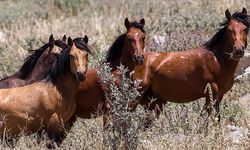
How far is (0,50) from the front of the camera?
13617mm

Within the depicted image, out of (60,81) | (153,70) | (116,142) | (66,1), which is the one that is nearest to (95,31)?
(66,1)

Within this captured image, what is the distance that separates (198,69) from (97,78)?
4.53 ft

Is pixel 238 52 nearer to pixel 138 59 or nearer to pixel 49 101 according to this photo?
pixel 138 59

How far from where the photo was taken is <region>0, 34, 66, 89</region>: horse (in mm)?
8094

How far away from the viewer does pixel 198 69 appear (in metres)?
8.36

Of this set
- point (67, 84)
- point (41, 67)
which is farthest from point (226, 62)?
point (41, 67)

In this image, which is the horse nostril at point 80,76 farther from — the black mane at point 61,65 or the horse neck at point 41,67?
the horse neck at point 41,67

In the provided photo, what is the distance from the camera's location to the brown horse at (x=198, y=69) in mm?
8188

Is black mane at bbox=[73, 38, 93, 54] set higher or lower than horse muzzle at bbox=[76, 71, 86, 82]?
higher

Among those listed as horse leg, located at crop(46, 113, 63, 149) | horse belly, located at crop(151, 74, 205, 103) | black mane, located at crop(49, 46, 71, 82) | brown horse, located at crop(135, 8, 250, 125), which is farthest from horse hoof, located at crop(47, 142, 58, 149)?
horse belly, located at crop(151, 74, 205, 103)

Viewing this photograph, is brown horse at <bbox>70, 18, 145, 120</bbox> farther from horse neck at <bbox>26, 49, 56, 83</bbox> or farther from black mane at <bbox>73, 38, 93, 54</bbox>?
black mane at <bbox>73, 38, 93, 54</bbox>

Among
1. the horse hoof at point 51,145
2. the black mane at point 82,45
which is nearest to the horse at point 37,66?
the black mane at point 82,45

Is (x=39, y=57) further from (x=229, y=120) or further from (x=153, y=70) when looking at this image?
(x=229, y=120)

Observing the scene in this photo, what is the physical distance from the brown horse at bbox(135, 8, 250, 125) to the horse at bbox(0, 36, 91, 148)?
→ 1.25m
